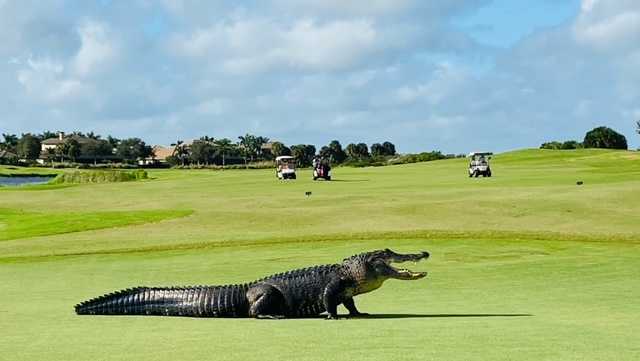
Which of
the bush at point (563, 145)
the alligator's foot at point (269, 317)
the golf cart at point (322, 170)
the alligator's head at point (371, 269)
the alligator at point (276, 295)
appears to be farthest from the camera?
the bush at point (563, 145)

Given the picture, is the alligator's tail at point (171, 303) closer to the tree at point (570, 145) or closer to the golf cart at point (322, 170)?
the golf cart at point (322, 170)

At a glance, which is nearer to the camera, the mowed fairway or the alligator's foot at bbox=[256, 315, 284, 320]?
the mowed fairway

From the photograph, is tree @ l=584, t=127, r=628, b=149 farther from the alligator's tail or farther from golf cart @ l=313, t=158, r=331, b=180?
the alligator's tail

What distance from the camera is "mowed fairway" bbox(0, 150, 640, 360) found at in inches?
345

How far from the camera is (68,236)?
99.6ft

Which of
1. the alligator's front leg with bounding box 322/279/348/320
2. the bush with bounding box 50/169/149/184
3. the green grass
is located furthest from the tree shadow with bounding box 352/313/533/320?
the bush with bounding box 50/169/149/184

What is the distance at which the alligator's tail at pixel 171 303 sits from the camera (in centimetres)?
1236

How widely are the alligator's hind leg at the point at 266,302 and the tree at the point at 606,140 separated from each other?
6325 inches

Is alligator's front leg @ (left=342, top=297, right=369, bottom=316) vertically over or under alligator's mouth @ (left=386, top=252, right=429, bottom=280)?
under

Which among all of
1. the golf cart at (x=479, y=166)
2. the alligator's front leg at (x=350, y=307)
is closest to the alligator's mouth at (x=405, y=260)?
the alligator's front leg at (x=350, y=307)

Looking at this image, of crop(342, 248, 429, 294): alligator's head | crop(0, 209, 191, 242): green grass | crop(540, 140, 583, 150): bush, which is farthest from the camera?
crop(540, 140, 583, 150): bush

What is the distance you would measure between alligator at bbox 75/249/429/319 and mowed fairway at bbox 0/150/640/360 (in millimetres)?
417

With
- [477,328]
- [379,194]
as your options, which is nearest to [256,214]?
[379,194]

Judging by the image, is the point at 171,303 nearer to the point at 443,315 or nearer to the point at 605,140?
the point at 443,315
